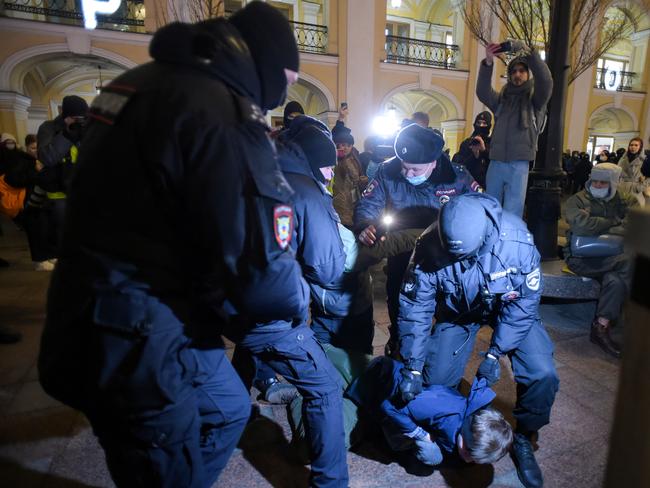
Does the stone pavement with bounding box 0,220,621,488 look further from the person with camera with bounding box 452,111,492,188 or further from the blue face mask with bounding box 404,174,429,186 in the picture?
the person with camera with bounding box 452,111,492,188

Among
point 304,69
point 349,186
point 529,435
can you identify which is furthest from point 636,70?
point 529,435

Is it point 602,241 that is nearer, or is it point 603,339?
point 603,339

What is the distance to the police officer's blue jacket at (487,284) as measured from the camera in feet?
6.96

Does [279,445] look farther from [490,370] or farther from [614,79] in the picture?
[614,79]

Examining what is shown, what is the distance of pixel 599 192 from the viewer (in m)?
3.53

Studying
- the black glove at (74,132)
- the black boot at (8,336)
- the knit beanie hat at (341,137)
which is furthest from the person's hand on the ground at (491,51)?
the black boot at (8,336)

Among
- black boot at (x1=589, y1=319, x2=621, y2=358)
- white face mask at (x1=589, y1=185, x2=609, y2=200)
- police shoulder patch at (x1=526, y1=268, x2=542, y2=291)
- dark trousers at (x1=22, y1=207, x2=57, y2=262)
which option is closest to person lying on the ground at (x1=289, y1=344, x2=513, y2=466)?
police shoulder patch at (x1=526, y1=268, x2=542, y2=291)

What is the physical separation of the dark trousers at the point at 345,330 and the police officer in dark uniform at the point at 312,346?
826 millimetres

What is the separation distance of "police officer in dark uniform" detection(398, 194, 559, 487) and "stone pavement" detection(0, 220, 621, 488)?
0.23 meters

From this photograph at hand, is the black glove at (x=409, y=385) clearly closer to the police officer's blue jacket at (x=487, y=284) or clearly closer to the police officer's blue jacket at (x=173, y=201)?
the police officer's blue jacket at (x=487, y=284)

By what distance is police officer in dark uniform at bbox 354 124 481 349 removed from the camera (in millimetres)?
2822

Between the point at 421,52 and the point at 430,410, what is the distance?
55.5 ft

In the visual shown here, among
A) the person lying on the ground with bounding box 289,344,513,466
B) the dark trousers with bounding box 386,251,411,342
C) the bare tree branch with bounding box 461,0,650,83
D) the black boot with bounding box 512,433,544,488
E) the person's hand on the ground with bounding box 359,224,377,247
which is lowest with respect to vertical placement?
the black boot with bounding box 512,433,544,488

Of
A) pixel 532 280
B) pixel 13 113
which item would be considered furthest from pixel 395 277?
pixel 13 113
